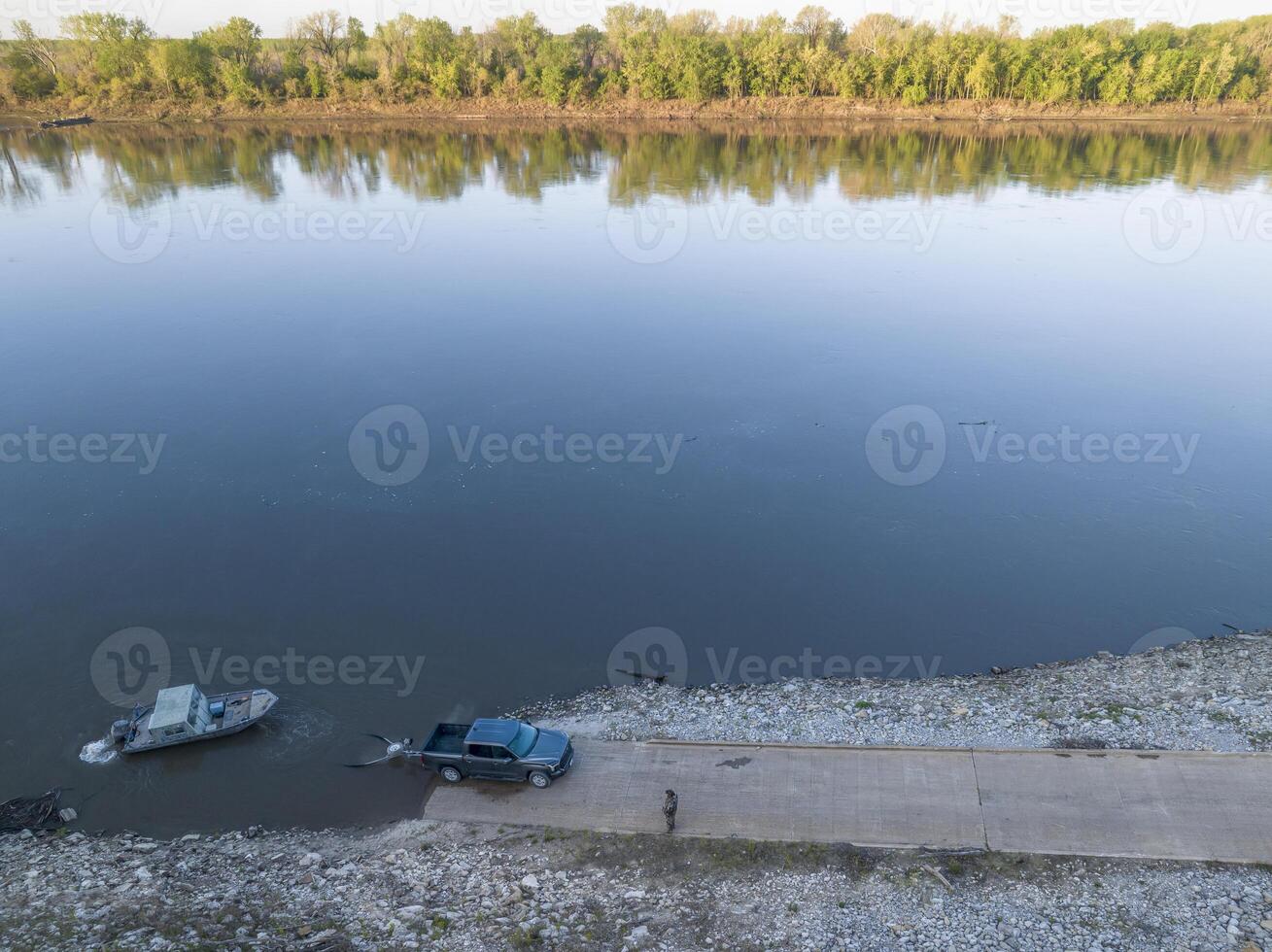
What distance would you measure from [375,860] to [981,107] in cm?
15782

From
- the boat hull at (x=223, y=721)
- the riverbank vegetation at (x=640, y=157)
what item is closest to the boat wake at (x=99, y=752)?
the boat hull at (x=223, y=721)

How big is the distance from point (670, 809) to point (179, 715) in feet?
48.9

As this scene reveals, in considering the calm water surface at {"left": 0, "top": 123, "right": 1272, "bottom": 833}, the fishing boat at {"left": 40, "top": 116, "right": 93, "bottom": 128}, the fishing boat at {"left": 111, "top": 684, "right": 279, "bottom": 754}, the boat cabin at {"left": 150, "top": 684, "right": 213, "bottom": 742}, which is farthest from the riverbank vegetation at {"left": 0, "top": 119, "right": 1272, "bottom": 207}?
the boat cabin at {"left": 150, "top": 684, "right": 213, "bottom": 742}

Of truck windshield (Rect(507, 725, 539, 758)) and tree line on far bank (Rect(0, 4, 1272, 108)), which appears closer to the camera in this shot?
truck windshield (Rect(507, 725, 539, 758))

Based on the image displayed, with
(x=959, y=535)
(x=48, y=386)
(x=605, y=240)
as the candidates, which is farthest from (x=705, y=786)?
(x=605, y=240)

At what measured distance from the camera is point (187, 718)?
22594mm

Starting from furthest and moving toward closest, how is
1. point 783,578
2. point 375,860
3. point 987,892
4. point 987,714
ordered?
point 783,578, point 987,714, point 375,860, point 987,892

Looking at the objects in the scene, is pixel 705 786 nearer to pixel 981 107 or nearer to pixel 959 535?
pixel 959 535

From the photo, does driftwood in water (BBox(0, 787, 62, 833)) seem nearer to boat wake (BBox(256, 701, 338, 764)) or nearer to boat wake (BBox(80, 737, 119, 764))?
boat wake (BBox(80, 737, 119, 764))

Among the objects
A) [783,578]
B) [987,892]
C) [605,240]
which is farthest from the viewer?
[605,240]

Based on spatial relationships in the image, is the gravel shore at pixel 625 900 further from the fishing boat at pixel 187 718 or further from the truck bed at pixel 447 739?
the fishing boat at pixel 187 718

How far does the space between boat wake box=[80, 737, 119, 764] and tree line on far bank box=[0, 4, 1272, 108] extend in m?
146

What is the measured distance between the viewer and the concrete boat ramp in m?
17.4

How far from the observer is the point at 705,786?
19766 millimetres
